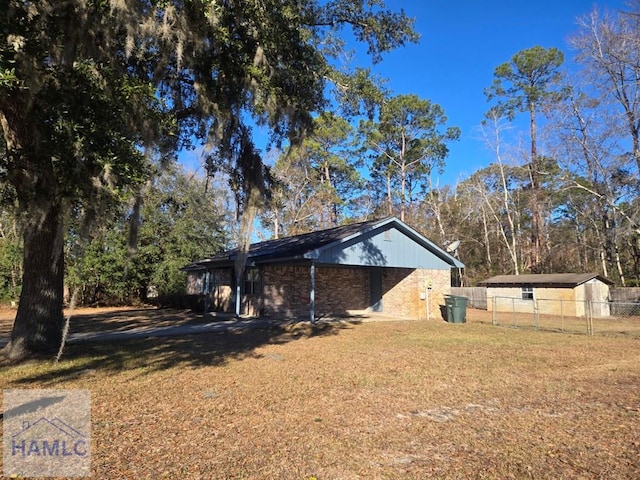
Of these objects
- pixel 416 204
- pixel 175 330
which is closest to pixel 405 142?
pixel 416 204

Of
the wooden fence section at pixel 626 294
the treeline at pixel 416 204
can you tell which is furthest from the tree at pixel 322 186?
the wooden fence section at pixel 626 294

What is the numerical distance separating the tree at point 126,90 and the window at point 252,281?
871cm

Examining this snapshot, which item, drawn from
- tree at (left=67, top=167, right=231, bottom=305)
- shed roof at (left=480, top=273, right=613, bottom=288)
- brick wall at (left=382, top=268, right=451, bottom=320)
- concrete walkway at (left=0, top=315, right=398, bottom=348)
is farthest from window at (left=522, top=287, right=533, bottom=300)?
tree at (left=67, top=167, right=231, bottom=305)

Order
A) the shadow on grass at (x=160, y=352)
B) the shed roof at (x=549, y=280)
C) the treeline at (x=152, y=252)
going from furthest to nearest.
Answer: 1. the treeline at (x=152, y=252)
2. the shed roof at (x=549, y=280)
3. the shadow on grass at (x=160, y=352)

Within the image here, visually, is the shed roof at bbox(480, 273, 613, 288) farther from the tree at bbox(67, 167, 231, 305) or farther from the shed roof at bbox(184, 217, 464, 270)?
the tree at bbox(67, 167, 231, 305)

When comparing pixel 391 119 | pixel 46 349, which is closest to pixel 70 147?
pixel 46 349

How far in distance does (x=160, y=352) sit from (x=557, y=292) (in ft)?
63.1

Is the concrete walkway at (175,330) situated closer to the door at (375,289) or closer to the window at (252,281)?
the window at (252,281)

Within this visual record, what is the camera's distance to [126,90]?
17.7 ft

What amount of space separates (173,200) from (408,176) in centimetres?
1986

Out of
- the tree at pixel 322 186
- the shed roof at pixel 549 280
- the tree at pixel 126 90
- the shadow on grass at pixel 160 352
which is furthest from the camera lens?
the tree at pixel 322 186

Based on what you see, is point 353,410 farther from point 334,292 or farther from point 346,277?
point 346,277

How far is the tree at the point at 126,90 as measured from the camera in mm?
5086

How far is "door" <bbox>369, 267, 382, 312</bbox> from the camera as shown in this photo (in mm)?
19656
